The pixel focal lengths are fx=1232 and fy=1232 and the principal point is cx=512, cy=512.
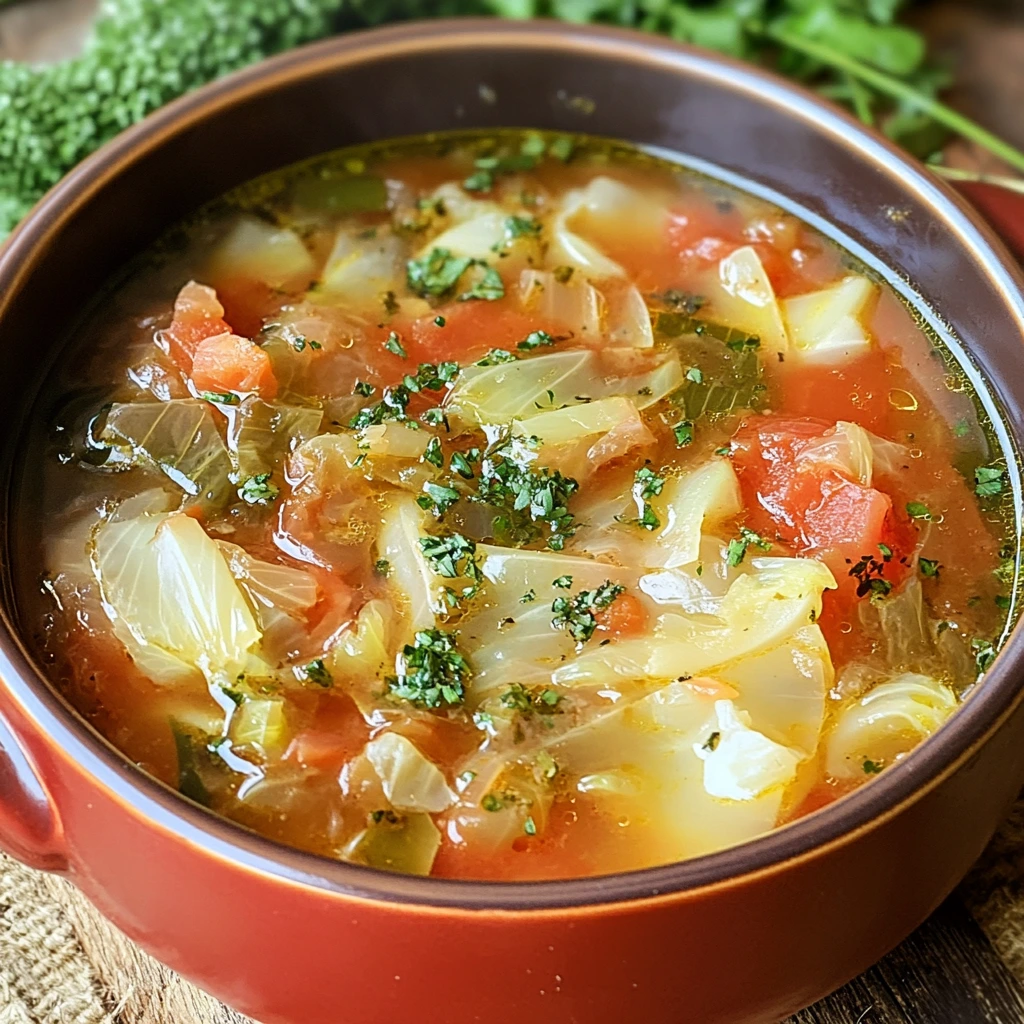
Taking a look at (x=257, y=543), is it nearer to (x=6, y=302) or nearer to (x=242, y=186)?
(x=6, y=302)

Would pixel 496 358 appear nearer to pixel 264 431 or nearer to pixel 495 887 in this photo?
pixel 264 431

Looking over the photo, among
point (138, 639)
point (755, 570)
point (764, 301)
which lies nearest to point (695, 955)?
point (755, 570)

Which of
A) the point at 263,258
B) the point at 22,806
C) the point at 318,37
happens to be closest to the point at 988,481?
the point at 263,258

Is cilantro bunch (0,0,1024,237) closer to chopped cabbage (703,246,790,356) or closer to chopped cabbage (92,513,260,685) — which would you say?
chopped cabbage (703,246,790,356)

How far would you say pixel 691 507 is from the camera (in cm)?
235

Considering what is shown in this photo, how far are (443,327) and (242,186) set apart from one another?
2.44ft

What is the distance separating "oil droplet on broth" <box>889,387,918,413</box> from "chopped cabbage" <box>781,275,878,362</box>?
128 millimetres

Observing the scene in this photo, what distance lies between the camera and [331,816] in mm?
1994

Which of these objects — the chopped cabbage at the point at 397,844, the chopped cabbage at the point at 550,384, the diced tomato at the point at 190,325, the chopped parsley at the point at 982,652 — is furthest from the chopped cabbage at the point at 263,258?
the chopped parsley at the point at 982,652

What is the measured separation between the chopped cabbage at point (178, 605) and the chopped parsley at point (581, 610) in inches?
21.1

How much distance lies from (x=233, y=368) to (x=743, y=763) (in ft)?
4.27

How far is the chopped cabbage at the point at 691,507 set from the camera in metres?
2.29

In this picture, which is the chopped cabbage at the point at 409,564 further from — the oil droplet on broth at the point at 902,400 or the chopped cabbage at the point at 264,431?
the oil droplet on broth at the point at 902,400

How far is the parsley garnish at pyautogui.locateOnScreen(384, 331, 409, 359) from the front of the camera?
2.64m
